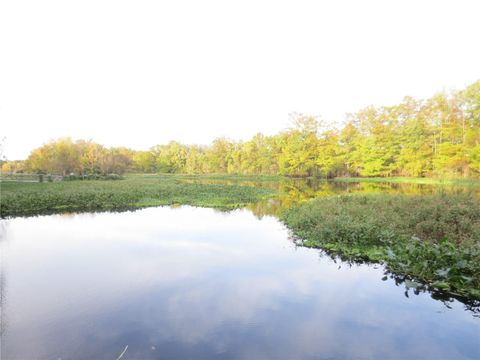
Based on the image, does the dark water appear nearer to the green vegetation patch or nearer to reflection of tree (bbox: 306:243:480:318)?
reflection of tree (bbox: 306:243:480:318)

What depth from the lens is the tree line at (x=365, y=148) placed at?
36.1m

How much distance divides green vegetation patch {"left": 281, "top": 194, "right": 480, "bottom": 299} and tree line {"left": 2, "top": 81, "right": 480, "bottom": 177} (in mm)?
29140

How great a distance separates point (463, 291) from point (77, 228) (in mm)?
13481

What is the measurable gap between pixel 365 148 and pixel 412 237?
4161 centimetres

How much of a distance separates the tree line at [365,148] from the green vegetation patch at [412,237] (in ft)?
95.6

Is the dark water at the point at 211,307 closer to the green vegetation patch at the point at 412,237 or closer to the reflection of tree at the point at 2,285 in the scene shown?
the reflection of tree at the point at 2,285

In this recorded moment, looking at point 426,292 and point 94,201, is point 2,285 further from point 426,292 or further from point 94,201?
point 94,201

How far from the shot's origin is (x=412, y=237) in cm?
707

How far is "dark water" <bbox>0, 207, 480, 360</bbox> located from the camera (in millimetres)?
4336

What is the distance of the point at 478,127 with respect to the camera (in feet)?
113

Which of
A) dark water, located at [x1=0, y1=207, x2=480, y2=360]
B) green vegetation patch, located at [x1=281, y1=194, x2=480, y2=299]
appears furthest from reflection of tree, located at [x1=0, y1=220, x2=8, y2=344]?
green vegetation patch, located at [x1=281, y1=194, x2=480, y2=299]

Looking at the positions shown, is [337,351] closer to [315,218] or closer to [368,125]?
[315,218]

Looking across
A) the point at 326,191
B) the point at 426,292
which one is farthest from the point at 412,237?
the point at 326,191

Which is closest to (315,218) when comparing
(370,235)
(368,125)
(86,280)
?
(370,235)
